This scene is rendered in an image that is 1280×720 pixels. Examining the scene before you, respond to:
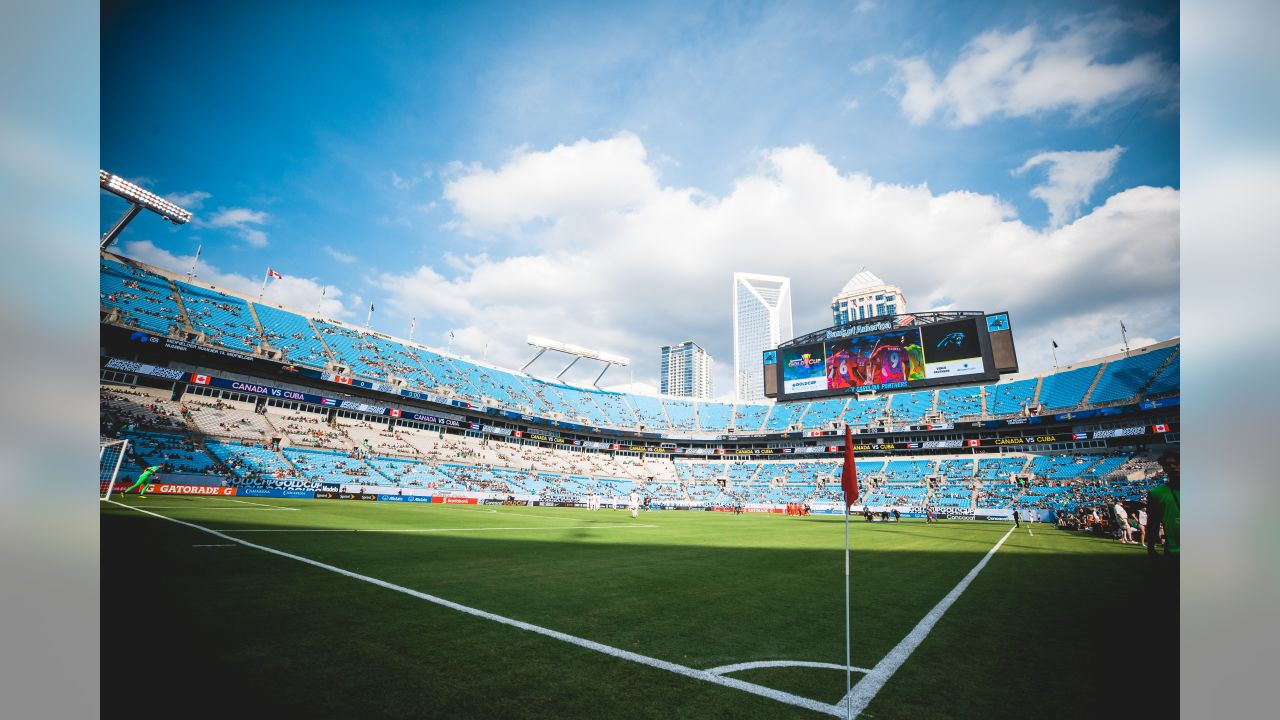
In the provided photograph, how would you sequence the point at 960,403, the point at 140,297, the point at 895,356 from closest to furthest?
the point at 140,297
the point at 895,356
the point at 960,403

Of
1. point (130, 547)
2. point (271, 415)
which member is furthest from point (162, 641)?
point (271, 415)

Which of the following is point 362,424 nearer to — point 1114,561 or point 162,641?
point 162,641

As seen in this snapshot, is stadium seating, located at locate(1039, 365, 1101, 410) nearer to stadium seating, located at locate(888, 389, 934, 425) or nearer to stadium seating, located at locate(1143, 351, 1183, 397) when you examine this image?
stadium seating, located at locate(1143, 351, 1183, 397)

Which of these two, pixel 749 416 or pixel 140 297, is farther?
pixel 749 416

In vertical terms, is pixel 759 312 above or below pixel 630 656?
above

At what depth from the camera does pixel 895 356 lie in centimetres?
5012

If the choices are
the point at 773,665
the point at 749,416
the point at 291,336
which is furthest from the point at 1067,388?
→ the point at 291,336

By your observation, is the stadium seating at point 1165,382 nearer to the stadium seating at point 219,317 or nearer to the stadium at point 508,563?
the stadium at point 508,563

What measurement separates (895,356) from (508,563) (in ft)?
168

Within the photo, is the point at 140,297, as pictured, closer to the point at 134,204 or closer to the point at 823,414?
the point at 134,204

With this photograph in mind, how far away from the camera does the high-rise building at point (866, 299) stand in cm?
15638

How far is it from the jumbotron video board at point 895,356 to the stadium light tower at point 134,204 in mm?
58497
